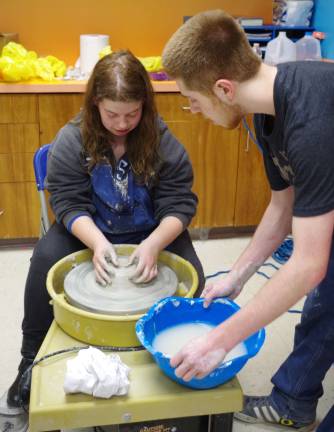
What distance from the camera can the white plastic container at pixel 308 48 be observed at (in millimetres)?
2889

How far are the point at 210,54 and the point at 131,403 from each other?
761 millimetres

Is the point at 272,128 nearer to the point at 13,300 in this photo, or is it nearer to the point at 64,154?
the point at 64,154

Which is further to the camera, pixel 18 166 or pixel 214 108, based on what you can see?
pixel 18 166

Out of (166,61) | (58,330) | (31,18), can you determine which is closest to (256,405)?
(58,330)

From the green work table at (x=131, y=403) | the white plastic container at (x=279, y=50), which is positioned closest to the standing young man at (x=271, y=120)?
the green work table at (x=131, y=403)

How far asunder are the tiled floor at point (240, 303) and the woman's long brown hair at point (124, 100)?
0.85 meters

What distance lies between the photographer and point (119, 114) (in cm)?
153

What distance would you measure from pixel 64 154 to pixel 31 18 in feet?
5.23

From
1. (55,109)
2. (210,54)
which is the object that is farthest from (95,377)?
(55,109)

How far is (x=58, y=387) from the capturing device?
3.78 ft

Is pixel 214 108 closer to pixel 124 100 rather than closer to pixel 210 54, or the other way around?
pixel 210 54


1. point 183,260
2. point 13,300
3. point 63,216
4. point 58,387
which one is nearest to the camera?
point 58,387

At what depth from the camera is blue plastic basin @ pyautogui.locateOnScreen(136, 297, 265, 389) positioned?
110 centimetres

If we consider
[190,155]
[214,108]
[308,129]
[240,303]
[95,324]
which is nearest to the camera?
[308,129]
